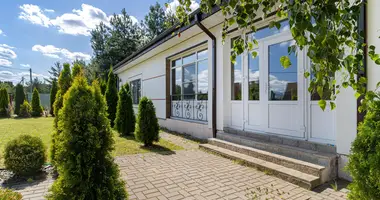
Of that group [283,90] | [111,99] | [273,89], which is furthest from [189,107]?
[111,99]

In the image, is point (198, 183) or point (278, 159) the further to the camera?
point (278, 159)

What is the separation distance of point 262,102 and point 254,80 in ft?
2.09

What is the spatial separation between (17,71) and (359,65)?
178 feet

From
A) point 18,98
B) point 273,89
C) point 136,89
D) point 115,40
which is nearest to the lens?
point 273,89

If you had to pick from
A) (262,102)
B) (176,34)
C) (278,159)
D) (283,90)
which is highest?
(176,34)

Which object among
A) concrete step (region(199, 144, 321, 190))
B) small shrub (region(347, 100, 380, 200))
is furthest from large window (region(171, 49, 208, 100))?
small shrub (region(347, 100, 380, 200))

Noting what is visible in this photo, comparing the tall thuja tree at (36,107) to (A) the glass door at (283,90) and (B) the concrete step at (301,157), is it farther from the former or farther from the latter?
(A) the glass door at (283,90)

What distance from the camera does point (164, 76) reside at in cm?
970

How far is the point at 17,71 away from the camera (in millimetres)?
42438

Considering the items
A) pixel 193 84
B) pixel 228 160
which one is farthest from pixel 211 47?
pixel 228 160

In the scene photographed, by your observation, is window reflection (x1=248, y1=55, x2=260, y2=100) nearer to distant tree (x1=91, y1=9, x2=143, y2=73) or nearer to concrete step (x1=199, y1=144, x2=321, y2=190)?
concrete step (x1=199, y1=144, x2=321, y2=190)

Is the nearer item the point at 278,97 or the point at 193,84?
the point at 278,97

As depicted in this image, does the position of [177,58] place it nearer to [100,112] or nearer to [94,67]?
[100,112]

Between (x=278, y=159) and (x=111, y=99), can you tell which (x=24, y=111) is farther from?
(x=278, y=159)
